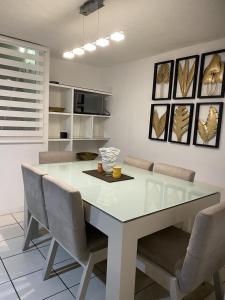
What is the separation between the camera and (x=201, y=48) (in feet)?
8.82

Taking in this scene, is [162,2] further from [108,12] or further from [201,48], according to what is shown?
[201,48]

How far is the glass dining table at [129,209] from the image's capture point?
126cm

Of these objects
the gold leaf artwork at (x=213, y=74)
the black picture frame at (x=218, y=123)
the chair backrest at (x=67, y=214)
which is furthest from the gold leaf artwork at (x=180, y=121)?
the chair backrest at (x=67, y=214)

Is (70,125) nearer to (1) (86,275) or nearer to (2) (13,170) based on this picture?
(2) (13,170)

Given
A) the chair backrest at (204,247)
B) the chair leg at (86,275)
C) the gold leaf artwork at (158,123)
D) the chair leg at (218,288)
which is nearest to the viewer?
the chair backrest at (204,247)

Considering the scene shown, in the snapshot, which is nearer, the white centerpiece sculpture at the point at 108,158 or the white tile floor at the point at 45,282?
the white tile floor at the point at 45,282

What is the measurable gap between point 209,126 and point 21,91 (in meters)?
2.37

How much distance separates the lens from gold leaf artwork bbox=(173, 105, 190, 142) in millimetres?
2845

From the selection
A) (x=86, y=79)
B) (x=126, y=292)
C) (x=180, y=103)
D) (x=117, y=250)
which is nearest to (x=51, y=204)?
(x=117, y=250)

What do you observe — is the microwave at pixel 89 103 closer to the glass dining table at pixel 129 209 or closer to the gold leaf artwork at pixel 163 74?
the gold leaf artwork at pixel 163 74

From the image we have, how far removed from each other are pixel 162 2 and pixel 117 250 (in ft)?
6.06

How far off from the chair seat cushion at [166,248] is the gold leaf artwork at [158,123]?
5.44 feet

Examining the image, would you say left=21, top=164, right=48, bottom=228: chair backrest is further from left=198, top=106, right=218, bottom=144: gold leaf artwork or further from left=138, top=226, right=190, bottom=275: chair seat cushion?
left=198, top=106, right=218, bottom=144: gold leaf artwork

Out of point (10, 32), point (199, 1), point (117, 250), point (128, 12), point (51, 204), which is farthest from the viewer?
point (10, 32)
